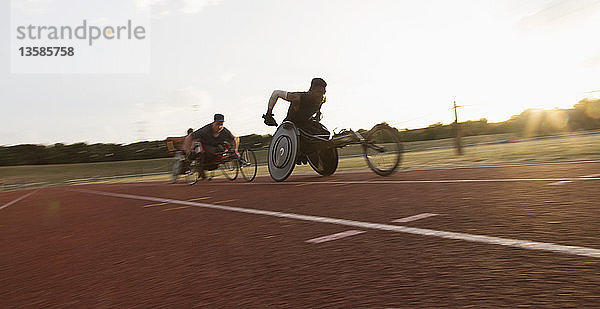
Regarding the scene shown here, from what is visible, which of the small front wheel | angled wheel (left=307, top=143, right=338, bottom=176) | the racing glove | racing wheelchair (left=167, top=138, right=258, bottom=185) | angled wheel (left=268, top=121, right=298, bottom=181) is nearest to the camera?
the small front wheel

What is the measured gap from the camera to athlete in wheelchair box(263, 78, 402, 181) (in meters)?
7.81

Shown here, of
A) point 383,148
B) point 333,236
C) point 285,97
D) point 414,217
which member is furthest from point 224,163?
point 333,236

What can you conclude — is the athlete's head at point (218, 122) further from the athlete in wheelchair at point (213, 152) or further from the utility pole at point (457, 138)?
the utility pole at point (457, 138)

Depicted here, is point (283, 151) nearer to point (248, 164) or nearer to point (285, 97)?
point (285, 97)

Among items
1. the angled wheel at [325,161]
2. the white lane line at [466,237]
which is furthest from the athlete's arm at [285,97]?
the white lane line at [466,237]

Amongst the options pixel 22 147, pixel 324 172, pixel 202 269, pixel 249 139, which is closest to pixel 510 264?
pixel 202 269

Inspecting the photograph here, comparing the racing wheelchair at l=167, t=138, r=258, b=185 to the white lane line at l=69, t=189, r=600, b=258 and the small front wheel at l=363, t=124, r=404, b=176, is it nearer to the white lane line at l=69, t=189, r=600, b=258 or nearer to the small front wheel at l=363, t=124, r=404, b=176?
the small front wheel at l=363, t=124, r=404, b=176

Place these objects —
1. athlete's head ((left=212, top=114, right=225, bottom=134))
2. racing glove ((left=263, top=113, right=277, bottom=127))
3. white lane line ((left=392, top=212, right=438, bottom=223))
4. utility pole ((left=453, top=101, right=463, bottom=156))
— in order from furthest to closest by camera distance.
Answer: utility pole ((left=453, top=101, right=463, bottom=156)), athlete's head ((left=212, top=114, right=225, bottom=134)), racing glove ((left=263, top=113, right=277, bottom=127)), white lane line ((left=392, top=212, right=438, bottom=223))

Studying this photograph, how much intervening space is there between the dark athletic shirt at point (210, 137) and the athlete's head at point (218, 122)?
0.13 metres

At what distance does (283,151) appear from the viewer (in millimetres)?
8656

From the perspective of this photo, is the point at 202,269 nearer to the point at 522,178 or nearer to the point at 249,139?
the point at 522,178

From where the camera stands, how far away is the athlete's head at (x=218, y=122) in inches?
506

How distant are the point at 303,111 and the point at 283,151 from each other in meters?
0.80

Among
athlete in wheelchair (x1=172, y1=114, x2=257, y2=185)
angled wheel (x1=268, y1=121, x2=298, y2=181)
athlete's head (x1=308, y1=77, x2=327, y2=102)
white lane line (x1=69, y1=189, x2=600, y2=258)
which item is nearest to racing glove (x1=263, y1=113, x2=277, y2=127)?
angled wheel (x1=268, y1=121, x2=298, y2=181)
